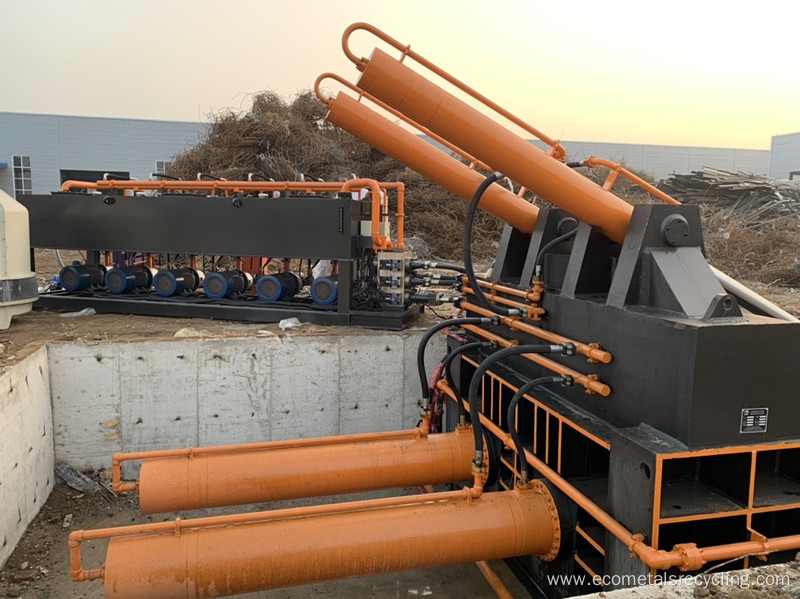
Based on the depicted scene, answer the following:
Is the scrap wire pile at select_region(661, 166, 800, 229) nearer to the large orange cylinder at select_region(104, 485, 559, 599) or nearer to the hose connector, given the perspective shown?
the hose connector

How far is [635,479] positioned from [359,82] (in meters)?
2.80

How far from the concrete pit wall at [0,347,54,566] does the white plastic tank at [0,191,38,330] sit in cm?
105

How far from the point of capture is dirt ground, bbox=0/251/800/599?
183 inches

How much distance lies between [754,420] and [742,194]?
51.4ft

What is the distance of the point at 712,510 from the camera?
117 inches

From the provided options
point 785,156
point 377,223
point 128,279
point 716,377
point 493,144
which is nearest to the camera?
point 716,377

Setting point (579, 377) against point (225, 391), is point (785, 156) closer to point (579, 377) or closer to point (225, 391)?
point (225, 391)

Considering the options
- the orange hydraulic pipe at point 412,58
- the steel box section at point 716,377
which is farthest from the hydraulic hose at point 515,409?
the orange hydraulic pipe at point 412,58

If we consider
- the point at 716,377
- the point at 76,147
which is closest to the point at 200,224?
the point at 716,377

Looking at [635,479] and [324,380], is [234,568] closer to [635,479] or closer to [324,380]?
[635,479]

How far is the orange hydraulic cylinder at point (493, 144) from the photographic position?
3.78m

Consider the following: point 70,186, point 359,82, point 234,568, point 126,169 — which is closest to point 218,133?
point 70,186

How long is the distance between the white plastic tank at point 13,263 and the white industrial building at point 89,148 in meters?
23.4

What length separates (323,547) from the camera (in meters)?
3.41
